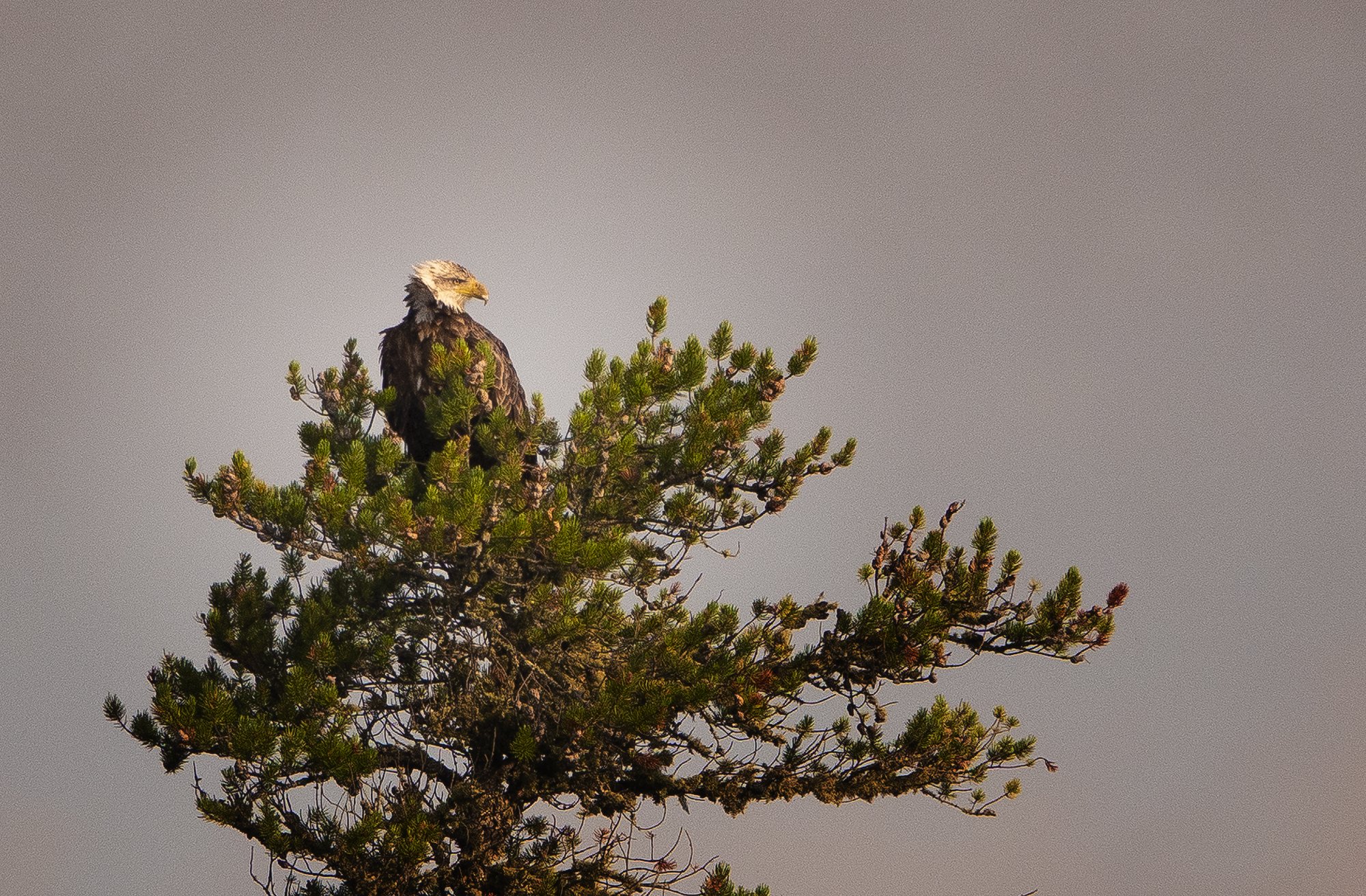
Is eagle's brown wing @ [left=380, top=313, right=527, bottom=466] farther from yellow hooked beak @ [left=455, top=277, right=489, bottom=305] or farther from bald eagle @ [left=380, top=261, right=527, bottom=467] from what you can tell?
yellow hooked beak @ [left=455, top=277, right=489, bottom=305]

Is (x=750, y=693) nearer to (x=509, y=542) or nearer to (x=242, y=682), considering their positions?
(x=509, y=542)

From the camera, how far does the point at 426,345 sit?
11.2m

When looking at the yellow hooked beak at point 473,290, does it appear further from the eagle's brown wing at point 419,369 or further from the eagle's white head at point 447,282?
the eagle's brown wing at point 419,369

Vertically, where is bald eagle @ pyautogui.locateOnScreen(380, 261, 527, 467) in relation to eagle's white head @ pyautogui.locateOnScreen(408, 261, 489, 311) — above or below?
below

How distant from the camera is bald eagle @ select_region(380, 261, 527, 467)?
10992mm

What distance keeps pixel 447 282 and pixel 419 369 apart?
1.03 meters

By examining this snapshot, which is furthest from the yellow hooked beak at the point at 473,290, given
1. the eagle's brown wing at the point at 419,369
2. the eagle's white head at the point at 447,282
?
the eagle's brown wing at the point at 419,369

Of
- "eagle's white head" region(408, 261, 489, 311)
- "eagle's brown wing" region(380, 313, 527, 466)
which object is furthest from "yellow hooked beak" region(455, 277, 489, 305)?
"eagle's brown wing" region(380, 313, 527, 466)

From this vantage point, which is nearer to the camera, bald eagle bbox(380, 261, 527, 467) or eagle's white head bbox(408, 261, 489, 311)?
bald eagle bbox(380, 261, 527, 467)

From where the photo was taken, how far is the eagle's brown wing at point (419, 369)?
11.0 m

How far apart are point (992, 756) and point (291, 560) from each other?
4.99m

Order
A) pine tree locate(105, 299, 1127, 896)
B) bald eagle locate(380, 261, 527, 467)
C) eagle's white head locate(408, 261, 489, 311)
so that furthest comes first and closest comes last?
eagle's white head locate(408, 261, 489, 311), bald eagle locate(380, 261, 527, 467), pine tree locate(105, 299, 1127, 896)

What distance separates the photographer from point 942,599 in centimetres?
738

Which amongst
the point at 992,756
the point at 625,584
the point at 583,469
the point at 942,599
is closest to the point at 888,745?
the point at 992,756
